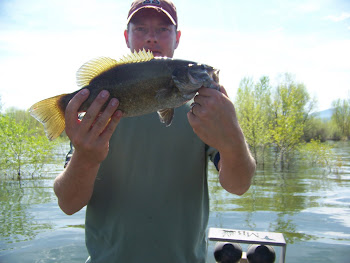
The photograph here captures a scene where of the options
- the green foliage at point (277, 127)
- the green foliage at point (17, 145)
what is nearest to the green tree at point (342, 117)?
the green foliage at point (277, 127)

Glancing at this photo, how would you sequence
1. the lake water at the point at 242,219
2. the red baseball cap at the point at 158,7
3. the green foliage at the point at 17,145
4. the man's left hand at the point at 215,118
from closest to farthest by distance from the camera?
1. the man's left hand at the point at 215,118
2. the red baseball cap at the point at 158,7
3. the lake water at the point at 242,219
4. the green foliage at the point at 17,145

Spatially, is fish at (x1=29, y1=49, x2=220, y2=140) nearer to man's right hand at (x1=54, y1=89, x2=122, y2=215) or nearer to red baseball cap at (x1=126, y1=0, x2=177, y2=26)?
man's right hand at (x1=54, y1=89, x2=122, y2=215)

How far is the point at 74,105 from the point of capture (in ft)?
7.45

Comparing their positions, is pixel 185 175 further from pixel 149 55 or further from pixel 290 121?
pixel 290 121

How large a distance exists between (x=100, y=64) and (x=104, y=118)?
1.75ft

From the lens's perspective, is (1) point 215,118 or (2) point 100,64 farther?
(2) point 100,64

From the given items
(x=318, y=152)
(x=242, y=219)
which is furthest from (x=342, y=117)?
(x=242, y=219)

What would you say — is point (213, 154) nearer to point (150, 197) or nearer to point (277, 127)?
point (150, 197)

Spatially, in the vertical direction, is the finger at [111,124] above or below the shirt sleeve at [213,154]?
above

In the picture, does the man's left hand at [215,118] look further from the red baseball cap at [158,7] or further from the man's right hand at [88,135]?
the red baseball cap at [158,7]

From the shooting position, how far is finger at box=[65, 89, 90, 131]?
7.46 feet

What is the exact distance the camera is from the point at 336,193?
17234mm

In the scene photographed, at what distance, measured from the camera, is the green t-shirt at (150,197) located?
7.68 feet

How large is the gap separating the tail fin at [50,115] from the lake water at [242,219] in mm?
6805
